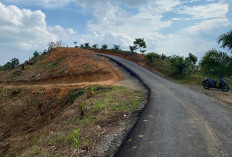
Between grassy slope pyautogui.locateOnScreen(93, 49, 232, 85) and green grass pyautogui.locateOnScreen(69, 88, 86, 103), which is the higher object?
grassy slope pyautogui.locateOnScreen(93, 49, 232, 85)

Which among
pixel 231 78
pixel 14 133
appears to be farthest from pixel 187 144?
pixel 231 78

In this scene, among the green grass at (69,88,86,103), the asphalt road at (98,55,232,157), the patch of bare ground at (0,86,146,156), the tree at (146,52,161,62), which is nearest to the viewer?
the asphalt road at (98,55,232,157)

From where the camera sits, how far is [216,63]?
54.2 feet

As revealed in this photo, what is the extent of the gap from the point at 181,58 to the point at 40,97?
17.1 m

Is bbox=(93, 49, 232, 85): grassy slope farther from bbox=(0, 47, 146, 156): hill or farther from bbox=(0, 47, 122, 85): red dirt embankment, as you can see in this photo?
bbox=(0, 47, 122, 85): red dirt embankment

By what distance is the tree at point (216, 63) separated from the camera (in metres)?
15.8

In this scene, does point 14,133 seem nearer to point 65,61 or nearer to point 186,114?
point 186,114

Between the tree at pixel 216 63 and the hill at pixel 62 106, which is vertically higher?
the tree at pixel 216 63

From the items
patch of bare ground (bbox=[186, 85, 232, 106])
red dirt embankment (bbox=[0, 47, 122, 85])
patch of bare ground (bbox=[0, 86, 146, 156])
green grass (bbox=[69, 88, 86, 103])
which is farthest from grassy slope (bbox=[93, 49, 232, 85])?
green grass (bbox=[69, 88, 86, 103])

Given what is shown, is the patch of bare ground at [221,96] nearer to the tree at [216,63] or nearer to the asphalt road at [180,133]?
the asphalt road at [180,133]

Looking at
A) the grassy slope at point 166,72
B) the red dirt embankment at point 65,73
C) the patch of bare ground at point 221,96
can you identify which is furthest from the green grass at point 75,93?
the grassy slope at point 166,72

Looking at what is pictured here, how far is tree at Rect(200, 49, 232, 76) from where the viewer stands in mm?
15804

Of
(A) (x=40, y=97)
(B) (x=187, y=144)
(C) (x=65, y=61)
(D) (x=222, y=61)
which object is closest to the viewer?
(B) (x=187, y=144)

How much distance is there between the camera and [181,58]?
21.1m
